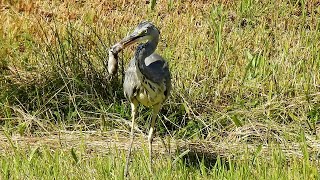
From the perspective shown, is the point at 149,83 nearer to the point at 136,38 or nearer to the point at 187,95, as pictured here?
the point at 136,38

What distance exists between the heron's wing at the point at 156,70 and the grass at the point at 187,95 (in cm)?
58

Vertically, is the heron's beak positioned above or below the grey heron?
above

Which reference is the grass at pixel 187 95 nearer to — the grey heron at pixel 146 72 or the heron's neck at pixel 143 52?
the grey heron at pixel 146 72

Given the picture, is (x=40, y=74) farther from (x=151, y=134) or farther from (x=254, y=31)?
(x=254, y=31)

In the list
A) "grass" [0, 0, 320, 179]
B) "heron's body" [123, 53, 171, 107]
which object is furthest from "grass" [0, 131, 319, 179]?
"heron's body" [123, 53, 171, 107]

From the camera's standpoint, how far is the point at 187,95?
6258mm

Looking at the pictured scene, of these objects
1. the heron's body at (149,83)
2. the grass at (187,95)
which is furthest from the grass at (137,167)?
the heron's body at (149,83)

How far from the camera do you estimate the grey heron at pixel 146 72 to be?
4.78 m

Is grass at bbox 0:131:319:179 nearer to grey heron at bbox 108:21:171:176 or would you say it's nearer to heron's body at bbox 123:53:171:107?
grey heron at bbox 108:21:171:176

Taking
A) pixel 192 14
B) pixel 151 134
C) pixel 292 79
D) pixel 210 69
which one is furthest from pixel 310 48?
pixel 151 134

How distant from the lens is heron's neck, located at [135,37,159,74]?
483cm

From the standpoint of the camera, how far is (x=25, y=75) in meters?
6.44

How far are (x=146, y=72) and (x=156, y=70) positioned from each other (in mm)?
153

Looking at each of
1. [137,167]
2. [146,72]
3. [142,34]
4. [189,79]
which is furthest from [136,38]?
[189,79]
